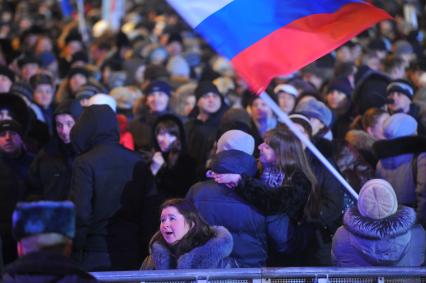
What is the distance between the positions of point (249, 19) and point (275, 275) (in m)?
2.62

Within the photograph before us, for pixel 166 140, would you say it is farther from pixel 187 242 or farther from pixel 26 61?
pixel 26 61

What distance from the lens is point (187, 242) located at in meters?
7.10

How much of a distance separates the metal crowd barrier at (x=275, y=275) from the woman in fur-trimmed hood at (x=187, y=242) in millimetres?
808

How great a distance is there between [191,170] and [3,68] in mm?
3488

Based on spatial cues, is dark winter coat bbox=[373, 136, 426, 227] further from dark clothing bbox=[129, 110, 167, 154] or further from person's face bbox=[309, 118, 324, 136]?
dark clothing bbox=[129, 110, 167, 154]

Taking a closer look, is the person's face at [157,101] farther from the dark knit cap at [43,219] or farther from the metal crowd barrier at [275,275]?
the dark knit cap at [43,219]

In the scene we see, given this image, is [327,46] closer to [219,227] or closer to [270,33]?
[270,33]

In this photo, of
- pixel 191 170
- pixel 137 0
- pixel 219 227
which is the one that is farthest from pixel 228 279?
pixel 137 0

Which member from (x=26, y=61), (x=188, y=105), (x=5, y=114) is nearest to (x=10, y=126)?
(x=5, y=114)

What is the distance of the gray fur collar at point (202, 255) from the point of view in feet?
23.0

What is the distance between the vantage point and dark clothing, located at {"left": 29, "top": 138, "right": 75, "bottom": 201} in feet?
28.9

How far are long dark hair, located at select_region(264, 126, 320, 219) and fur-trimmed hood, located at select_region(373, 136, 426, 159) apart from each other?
91 centimetres

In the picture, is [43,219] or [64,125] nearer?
[43,219]

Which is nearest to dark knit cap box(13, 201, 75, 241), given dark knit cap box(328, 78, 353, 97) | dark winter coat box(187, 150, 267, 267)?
dark winter coat box(187, 150, 267, 267)
